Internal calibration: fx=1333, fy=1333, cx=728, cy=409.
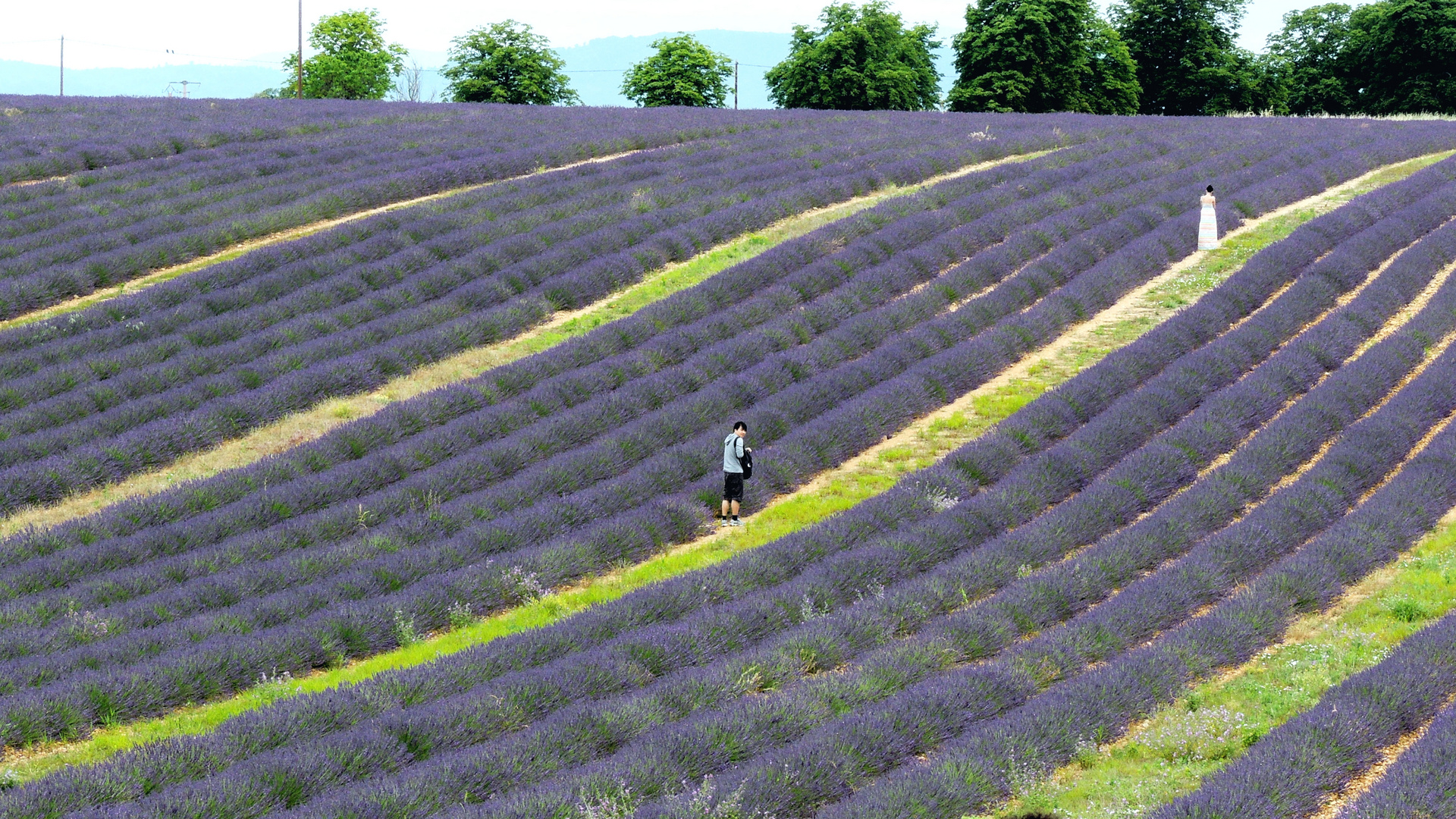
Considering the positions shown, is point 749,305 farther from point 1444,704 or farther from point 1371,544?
point 1444,704

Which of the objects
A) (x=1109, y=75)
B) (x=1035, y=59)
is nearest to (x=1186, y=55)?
(x=1109, y=75)

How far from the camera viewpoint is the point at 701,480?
11.6 meters

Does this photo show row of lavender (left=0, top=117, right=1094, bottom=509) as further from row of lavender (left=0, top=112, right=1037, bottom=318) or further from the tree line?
the tree line

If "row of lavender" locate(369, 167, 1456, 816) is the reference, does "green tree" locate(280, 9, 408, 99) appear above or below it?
above

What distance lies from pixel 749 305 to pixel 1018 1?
35.9 meters

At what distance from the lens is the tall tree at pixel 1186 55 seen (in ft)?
167

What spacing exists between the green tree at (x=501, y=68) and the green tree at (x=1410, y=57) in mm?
30802

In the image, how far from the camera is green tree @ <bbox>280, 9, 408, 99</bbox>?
212 ft

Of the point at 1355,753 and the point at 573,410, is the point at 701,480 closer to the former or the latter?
the point at 573,410

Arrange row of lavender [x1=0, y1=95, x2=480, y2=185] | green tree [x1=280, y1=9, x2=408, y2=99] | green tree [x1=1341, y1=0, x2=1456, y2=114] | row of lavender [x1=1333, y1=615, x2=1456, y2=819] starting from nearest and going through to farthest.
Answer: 1. row of lavender [x1=1333, y1=615, x2=1456, y2=819]
2. row of lavender [x1=0, y1=95, x2=480, y2=185]
3. green tree [x1=1341, y1=0, x2=1456, y2=114]
4. green tree [x1=280, y1=9, x2=408, y2=99]

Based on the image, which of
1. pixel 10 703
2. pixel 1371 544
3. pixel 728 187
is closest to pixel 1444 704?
pixel 1371 544

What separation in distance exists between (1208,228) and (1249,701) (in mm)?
11550

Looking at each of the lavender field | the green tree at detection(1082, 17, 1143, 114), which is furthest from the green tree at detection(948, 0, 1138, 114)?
the lavender field

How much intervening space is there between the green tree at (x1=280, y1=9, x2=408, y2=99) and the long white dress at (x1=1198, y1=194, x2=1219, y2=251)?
54296 mm
